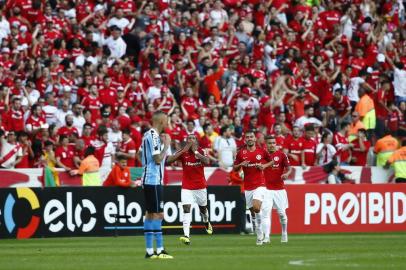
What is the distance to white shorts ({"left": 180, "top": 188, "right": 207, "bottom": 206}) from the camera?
23.4 meters

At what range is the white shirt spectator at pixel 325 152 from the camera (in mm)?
30484

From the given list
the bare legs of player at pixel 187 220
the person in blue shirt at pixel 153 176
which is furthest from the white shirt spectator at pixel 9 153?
the person in blue shirt at pixel 153 176

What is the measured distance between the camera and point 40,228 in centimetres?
2502

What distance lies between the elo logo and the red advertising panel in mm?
6077

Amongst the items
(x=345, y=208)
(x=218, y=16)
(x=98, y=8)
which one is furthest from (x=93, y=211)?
(x=218, y=16)

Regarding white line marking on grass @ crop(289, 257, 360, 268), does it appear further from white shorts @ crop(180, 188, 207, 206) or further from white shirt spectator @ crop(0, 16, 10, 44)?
white shirt spectator @ crop(0, 16, 10, 44)

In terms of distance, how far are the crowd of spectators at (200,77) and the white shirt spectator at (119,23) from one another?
0.03m

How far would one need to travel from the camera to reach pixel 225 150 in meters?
29.5

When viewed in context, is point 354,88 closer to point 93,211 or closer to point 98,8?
point 98,8

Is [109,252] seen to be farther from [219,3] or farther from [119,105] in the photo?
[219,3]

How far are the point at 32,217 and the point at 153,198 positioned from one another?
8.45 metres

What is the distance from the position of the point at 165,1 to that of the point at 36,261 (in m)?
19.6

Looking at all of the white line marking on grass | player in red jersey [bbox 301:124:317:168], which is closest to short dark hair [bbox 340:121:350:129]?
player in red jersey [bbox 301:124:317:168]

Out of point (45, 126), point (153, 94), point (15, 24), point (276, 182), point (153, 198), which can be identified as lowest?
point (153, 198)
